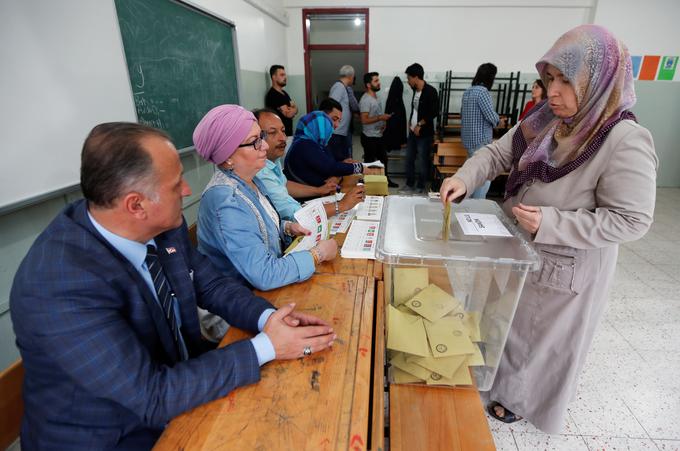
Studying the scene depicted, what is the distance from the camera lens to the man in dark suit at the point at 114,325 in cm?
65

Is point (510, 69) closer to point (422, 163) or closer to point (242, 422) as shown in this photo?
point (422, 163)

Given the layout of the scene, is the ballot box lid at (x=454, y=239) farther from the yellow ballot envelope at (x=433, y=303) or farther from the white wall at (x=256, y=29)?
the white wall at (x=256, y=29)

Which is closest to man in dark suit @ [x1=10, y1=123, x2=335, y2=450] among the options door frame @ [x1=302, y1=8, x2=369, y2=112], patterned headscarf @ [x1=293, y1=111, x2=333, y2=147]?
patterned headscarf @ [x1=293, y1=111, x2=333, y2=147]

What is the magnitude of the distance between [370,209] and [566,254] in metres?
0.91

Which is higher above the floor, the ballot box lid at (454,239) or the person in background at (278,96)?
the person in background at (278,96)

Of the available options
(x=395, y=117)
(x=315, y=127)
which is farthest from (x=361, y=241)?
(x=395, y=117)

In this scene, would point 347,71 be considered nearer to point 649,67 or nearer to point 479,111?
point 479,111

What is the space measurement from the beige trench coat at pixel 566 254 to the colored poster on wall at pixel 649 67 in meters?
5.21

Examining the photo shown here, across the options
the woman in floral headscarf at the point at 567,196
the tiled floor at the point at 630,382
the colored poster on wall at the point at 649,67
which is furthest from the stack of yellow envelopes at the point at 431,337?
the colored poster on wall at the point at 649,67

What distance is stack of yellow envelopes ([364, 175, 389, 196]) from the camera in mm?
2199

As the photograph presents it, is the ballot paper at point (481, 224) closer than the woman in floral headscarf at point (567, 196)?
No

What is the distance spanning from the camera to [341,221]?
5.78 feet

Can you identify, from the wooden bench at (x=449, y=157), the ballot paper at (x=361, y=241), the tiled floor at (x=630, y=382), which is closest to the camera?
the ballot paper at (x=361, y=241)

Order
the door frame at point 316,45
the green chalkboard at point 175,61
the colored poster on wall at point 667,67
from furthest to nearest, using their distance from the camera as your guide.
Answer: the door frame at point 316,45 < the colored poster on wall at point 667,67 < the green chalkboard at point 175,61
